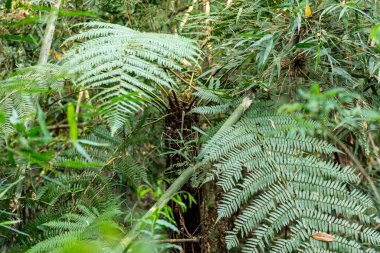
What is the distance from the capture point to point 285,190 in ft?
4.89

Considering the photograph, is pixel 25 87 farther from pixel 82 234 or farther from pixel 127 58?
pixel 82 234

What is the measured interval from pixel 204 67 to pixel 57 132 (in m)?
1.15

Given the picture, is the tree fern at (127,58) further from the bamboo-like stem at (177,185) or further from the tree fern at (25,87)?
the bamboo-like stem at (177,185)

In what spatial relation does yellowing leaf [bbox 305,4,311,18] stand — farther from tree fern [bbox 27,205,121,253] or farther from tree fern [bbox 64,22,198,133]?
tree fern [bbox 27,205,121,253]

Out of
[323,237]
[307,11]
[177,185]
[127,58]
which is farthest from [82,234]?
[307,11]

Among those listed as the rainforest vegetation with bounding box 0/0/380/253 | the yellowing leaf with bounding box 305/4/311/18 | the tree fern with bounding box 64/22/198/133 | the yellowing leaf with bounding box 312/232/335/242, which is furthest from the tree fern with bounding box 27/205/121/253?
the yellowing leaf with bounding box 305/4/311/18

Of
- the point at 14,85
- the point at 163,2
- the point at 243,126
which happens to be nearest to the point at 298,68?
the point at 243,126

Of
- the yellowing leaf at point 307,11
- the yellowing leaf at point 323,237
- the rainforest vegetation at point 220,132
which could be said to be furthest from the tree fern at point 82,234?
the yellowing leaf at point 307,11

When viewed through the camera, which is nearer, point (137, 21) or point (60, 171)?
point (60, 171)

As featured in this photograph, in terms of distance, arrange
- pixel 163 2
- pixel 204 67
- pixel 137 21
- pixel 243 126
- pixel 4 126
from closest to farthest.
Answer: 1. pixel 4 126
2. pixel 243 126
3. pixel 204 67
4. pixel 137 21
5. pixel 163 2

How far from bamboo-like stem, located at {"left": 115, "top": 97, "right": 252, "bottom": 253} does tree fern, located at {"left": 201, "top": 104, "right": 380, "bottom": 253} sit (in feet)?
0.15

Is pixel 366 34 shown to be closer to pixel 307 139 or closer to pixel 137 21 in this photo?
pixel 307 139

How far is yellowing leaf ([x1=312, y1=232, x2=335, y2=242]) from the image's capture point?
1384mm

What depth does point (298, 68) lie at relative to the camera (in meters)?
1.87
